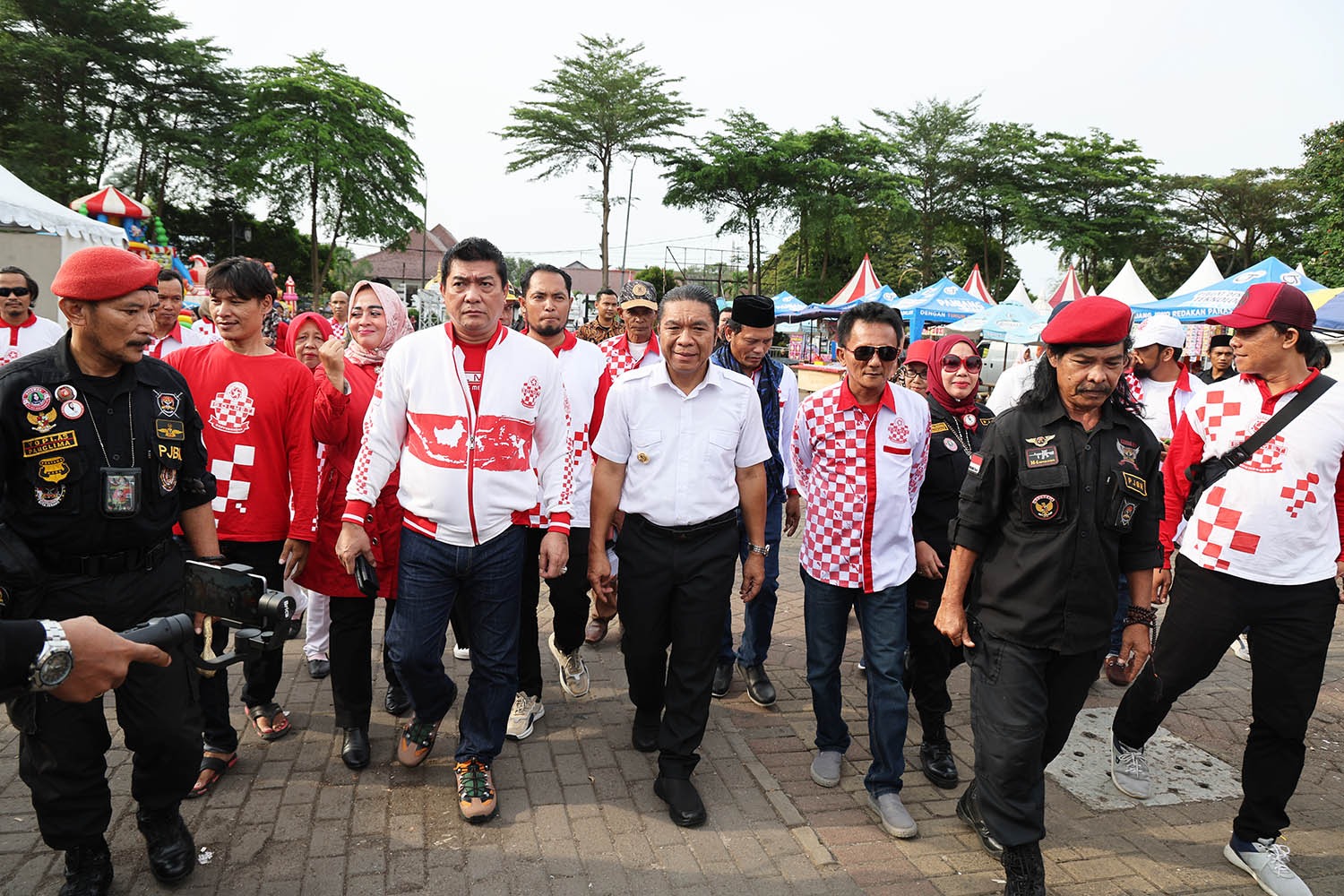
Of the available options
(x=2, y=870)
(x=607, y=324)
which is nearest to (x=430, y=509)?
(x=2, y=870)

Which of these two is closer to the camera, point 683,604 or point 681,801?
point 681,801

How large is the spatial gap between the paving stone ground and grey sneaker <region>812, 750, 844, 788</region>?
2.5 inches

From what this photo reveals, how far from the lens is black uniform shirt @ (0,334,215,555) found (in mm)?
2312

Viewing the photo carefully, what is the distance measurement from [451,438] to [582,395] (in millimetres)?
1518


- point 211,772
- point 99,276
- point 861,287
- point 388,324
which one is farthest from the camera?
point 861,287

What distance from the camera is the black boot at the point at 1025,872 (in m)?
2.57

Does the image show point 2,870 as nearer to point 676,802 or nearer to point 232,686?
point 232,686

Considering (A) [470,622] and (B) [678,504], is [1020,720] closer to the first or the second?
(B) [678,504]

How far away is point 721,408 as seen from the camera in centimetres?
326

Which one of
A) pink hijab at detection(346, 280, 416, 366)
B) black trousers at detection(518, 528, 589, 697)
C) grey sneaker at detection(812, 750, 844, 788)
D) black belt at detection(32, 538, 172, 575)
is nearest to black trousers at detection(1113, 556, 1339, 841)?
grey sneaker at detection(812, 750, 844, 788)

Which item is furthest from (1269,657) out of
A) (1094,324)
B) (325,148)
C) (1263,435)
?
(325,148)

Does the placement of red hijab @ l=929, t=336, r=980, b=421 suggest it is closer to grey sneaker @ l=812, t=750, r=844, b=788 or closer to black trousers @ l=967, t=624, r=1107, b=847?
black trousers @ l=967, t=624, r=1107, b=847

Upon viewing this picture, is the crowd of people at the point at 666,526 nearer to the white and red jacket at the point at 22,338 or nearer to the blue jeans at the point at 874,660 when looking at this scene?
the blue jeans at the point at 874,660

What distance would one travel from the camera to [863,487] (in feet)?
10.8
